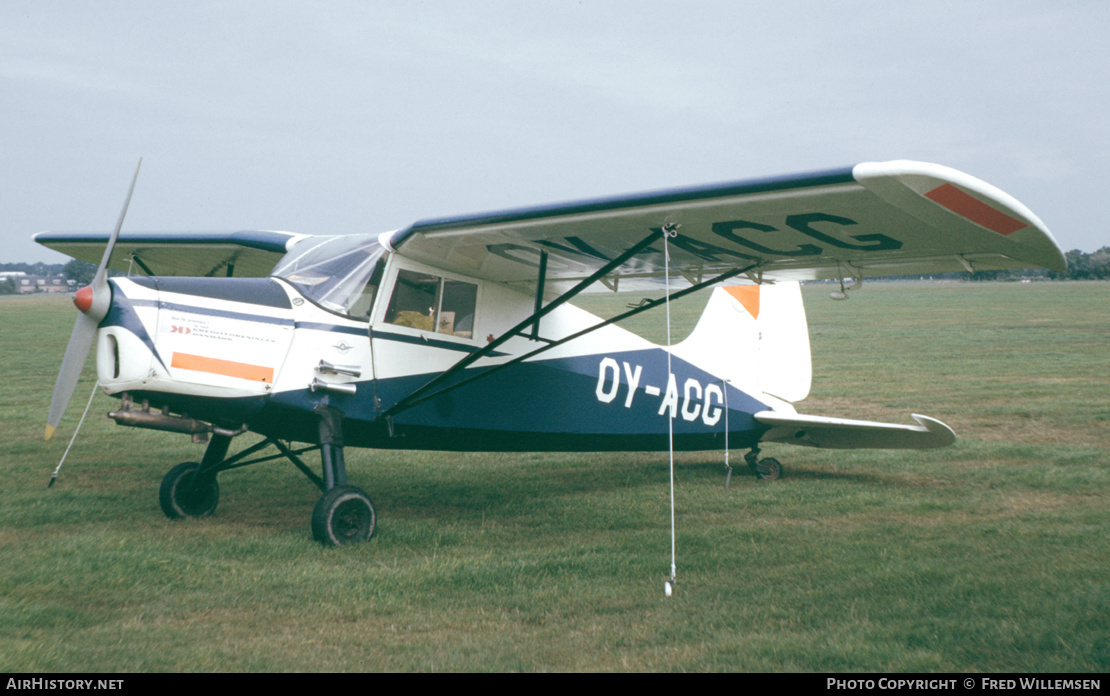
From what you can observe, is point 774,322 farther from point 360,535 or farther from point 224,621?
point 224,621

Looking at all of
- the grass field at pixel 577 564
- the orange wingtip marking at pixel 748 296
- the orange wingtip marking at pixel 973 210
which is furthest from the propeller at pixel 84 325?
the orange wingtip marking at pixel 748 296

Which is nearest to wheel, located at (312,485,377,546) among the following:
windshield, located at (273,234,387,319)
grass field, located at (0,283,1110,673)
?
grass field, located at (0,283,1110,673)

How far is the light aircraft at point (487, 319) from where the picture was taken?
486cm

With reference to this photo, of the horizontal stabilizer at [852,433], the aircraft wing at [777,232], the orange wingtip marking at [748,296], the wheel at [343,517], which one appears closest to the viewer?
the aircraft wing at [777,232]

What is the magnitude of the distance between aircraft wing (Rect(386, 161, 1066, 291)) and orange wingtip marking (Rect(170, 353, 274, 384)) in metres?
1.43

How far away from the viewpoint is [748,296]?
9.48m

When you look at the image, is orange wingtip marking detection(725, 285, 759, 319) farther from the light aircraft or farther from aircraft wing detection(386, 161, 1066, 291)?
aircraft wing detection(386, 161, 1066, 291)

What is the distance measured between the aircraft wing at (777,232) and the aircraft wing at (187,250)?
2390mm

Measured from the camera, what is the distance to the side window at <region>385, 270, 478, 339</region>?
21.5 ft

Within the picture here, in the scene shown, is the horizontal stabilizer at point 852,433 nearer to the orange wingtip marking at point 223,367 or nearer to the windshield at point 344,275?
the windshield at point 344,275

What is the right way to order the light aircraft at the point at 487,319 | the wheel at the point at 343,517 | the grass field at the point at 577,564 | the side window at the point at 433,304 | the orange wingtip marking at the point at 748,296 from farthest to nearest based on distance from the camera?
the orange wingtip marking at the point at 748,296 → the side window at the point at 433,304 → the wheel at the point at 343,517 → the light aircraft at the point at 487,319 → the grass field at the point at 577,564

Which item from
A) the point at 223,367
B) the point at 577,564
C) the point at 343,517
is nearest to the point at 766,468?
the point at 577,564

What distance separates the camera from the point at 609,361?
8.01m

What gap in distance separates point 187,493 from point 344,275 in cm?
242
